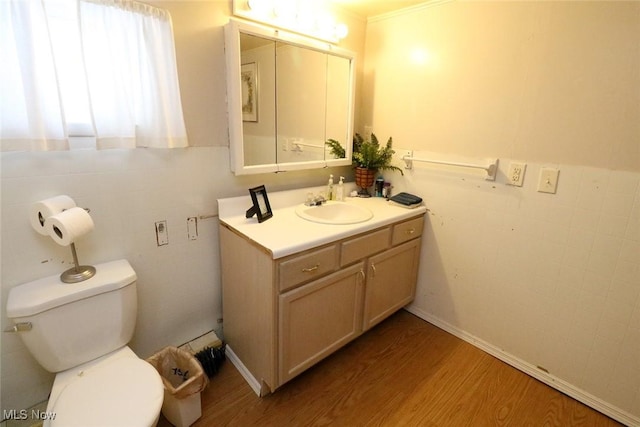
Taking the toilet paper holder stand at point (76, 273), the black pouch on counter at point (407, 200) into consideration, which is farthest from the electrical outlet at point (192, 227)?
the black pouch on counter at point (407, 200)

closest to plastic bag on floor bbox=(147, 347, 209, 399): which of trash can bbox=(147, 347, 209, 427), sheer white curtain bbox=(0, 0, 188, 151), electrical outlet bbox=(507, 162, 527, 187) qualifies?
trash can bbox=(147, 347, 209, 427)

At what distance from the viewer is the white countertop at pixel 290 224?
1.39m

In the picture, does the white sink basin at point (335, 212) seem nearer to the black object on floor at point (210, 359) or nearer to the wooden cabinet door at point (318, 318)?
the wooden cabinet door at point (318, 318)

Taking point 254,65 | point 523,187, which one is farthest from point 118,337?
point 523,187

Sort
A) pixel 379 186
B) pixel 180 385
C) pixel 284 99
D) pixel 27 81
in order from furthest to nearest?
pixel 379 186, pixel 284 99, pixel 180 385, pixel 27 81

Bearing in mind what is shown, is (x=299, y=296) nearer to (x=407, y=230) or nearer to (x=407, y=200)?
(x=407, y=230)

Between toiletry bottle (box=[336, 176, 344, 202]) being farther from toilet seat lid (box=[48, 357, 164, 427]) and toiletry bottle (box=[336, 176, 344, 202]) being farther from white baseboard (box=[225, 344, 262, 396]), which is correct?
toilet seat lid (box=[48, 357, 164, 427])

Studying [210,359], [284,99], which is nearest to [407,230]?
[284,99]

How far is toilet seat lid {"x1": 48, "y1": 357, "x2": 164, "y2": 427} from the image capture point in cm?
101

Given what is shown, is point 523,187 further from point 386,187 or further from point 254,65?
point 254,65

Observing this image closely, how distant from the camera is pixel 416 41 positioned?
6.34ft

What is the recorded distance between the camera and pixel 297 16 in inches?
68.2

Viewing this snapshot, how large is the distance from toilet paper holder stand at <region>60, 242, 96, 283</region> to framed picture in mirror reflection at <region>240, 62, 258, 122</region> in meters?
0.95

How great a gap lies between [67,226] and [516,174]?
2.01 metres
